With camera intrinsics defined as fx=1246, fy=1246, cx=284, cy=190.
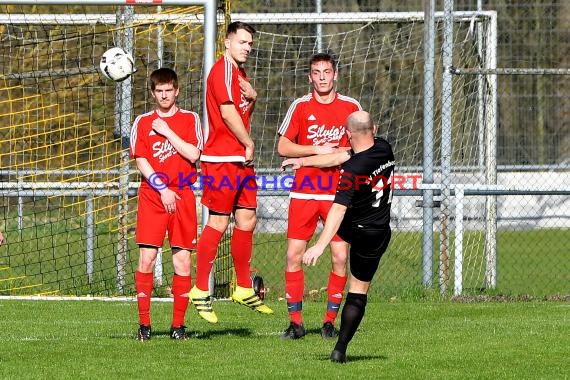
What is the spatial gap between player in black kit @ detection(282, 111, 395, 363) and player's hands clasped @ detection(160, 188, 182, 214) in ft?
5.03

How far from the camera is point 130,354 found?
27.6ft

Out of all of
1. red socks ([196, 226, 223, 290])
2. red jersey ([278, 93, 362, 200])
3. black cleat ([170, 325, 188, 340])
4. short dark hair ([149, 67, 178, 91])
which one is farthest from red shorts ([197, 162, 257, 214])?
black cleat ([170, 325, 188, 340])

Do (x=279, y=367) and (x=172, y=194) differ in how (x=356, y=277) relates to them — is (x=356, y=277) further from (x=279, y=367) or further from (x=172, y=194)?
(x=172, y=194)

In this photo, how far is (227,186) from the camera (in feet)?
31.4

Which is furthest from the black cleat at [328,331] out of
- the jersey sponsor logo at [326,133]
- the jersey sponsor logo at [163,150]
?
the jersey sponsor logo at [163,150]

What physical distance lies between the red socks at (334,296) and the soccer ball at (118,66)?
122 inches

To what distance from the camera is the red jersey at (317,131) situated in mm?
9531

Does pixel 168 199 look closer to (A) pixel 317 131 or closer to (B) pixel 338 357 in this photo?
(A) pixel 317 131

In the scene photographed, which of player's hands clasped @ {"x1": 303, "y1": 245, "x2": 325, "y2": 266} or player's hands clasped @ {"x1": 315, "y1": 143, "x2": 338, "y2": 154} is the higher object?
player's hands clasped @ {"x1": 315, "y1": 143, "x2": 338, "y2": 154}

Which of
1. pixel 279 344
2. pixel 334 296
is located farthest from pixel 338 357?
pixel 334 296

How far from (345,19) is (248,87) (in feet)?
16.1

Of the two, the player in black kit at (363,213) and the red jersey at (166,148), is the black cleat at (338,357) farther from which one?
the red jersey at (166,148)

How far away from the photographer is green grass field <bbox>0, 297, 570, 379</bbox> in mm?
7609

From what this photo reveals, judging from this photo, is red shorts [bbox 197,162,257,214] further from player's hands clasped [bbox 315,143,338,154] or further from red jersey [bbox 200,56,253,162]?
player's hands clasped [bbox 315,143,338,154]
